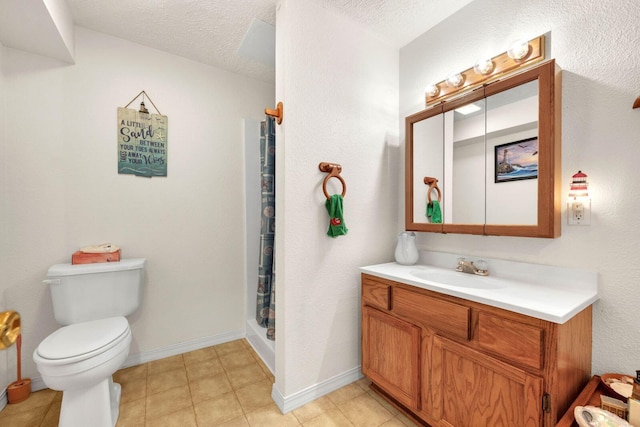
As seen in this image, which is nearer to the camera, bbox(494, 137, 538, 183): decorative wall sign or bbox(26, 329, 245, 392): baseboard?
bbox(494, 137, 538, 183): decorative wall sign

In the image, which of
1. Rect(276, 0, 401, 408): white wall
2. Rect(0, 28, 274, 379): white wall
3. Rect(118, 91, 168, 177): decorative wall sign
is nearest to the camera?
Rect(276, 0, 401, 408): white wall

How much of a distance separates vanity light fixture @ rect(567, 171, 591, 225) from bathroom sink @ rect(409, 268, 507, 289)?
45 centimetres

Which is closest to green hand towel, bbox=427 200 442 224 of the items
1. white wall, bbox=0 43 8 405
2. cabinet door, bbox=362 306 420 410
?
cabinet door, bbox=362 306 420 410

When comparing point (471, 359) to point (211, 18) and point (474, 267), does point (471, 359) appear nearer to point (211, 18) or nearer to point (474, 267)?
point (474, 267)

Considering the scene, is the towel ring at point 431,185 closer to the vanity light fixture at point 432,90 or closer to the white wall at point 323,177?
the white wall at point 323,177

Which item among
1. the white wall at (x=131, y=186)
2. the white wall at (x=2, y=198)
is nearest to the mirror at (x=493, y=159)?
the white wall at (x=131, y=186)

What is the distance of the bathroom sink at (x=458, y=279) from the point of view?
1.44 m

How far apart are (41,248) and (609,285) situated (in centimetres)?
314

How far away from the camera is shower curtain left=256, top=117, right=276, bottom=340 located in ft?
6.55

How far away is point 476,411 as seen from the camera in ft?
3.77

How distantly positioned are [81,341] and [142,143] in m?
1.36

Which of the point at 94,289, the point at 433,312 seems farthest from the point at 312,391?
the point at 94,289

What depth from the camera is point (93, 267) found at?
168 cm

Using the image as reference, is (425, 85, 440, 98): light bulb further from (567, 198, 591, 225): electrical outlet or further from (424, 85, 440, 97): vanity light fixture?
(567, 198, 591, 225): electrical outlet
